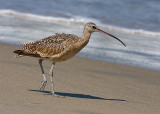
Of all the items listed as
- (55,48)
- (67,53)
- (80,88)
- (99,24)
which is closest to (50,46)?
(55,48)

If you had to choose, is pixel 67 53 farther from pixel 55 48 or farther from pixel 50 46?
pixel 50 46

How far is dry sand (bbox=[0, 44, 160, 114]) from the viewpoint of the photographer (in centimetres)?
653

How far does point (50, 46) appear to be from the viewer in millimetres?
7613

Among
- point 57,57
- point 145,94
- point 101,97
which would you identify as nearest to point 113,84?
point 145,94

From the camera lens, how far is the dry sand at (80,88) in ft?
21.4

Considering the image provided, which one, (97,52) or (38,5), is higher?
(38,5)

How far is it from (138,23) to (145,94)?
1192cm

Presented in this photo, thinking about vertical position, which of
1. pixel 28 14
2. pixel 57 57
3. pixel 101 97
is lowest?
pixel 101 97

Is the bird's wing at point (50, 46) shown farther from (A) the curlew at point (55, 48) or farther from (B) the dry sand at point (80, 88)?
(B) the dry sand at point (80, 88)

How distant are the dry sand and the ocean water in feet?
4.29

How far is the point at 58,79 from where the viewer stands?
883 cm

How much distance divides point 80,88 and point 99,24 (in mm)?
10768

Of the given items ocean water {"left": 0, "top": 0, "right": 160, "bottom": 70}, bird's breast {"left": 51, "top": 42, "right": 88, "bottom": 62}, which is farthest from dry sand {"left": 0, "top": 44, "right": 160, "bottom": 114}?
ocean water {"left": 0, "top": 0, "right": 160, "bottom": 70}

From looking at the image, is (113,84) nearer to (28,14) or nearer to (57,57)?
(57,57)
